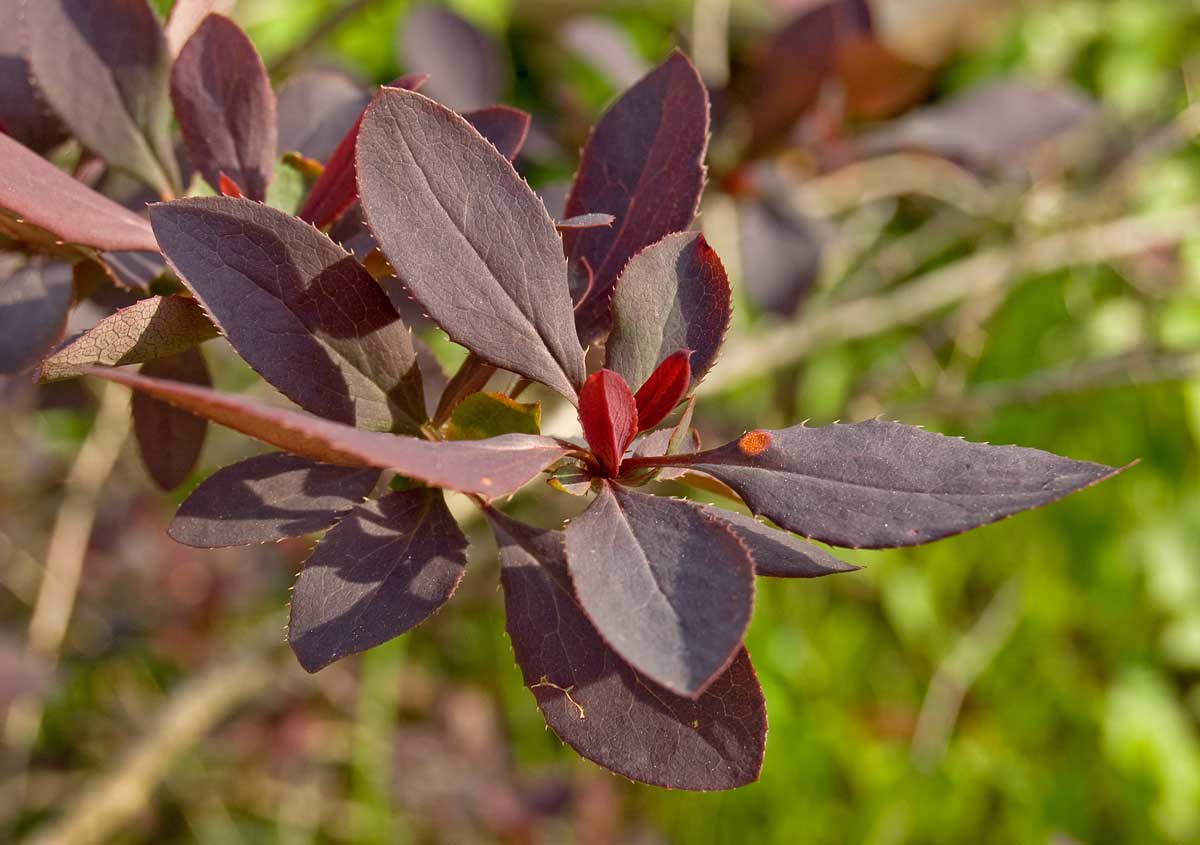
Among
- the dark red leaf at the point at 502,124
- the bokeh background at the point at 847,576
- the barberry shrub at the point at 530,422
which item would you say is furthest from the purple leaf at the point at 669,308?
the bokeh background at the point at 847,576

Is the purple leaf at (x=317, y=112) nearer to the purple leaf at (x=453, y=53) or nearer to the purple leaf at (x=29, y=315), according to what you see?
the purple leaf at (x=29, y=315)

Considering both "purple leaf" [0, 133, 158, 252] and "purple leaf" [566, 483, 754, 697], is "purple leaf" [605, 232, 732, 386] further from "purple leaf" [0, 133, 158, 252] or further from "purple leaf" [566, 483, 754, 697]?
"purple leaf" [0, 133, 158, 252]

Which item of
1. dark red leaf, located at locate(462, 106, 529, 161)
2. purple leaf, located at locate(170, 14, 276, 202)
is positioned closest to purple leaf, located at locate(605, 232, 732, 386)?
dark red leaf, located at locate(462, 106, 529, 161)

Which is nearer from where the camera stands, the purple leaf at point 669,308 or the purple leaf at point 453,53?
the purple leaf at point 669,308

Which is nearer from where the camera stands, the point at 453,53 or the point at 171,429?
the point at 171,429

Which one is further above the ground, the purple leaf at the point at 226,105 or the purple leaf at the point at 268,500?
the purple leaf at the point at 226,105

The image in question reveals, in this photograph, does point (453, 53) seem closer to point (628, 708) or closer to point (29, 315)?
point (29, 315)

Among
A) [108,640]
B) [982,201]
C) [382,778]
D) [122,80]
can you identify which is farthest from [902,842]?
[122,80]

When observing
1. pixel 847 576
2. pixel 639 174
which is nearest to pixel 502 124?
pixel 639 174
